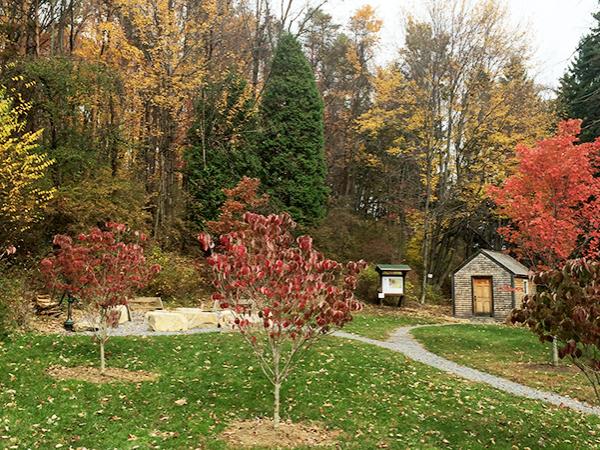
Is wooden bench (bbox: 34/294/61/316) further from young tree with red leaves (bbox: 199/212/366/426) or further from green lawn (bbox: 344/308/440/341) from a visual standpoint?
young tree with red leaves (bbox: 199/212/366/426)

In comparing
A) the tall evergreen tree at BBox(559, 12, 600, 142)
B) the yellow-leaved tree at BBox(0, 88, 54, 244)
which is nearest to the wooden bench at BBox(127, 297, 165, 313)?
the yellow-leaved tree at BBox(0, 88, 54, 244)

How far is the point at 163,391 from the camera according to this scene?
868 centimetres

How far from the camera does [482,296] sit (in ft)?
78.4

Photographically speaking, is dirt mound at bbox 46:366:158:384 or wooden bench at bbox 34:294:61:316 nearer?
dirt mound at bbox 46:366:158:384

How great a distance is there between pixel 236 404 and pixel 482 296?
720 inches

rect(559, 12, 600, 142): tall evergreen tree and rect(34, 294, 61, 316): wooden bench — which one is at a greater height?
rect(559, 12, 600, 142): tall evergreen tree

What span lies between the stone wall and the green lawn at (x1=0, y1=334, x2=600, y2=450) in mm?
13525

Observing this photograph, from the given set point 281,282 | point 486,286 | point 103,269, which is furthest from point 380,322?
point 281,282

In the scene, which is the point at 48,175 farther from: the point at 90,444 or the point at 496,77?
the point at 496,77

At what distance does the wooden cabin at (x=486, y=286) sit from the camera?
23.3 metres

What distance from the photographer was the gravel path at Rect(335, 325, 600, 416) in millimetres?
9969

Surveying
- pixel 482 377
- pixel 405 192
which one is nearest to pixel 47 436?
pixel 482 377

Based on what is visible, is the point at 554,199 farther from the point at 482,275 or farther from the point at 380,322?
the point at 482,275

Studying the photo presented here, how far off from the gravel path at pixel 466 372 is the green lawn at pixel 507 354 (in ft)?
1.16
